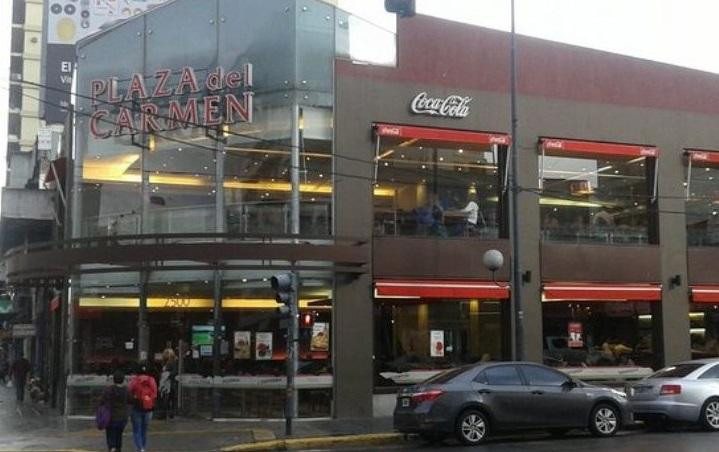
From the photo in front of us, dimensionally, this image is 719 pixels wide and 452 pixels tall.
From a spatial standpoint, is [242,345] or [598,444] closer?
[598,444]

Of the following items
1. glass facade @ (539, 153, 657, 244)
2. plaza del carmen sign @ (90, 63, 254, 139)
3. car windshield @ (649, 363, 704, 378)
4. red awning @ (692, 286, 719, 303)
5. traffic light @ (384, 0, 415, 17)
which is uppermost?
plaza del carmen sign @ (90, 63, 254, 139)

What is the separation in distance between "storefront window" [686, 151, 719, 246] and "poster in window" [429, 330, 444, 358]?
8103mm

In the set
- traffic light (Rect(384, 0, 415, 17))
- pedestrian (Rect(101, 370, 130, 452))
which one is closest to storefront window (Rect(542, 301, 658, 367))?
traffic light (Rect(384, 0, 415, 17))

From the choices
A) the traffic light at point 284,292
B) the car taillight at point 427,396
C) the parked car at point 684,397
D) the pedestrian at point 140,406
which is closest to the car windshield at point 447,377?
the car taillight at point 427,396

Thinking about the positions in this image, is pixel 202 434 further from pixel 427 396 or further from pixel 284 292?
pixel 427 396

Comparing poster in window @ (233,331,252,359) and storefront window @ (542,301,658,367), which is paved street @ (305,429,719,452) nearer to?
poster in window @ (233,331,252,359)

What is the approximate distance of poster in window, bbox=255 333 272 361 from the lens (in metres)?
19.5

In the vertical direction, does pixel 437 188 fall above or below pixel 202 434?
above

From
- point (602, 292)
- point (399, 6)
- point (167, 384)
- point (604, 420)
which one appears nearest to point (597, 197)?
Answer: point (602, 292)

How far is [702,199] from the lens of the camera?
24.1 meters

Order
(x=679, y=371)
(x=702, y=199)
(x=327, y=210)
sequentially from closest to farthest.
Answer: (x=679, y=371) < (x=327, y=210) < (x=702, y=199)

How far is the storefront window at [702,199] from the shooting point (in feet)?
77.5

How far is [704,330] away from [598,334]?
3.66 meters

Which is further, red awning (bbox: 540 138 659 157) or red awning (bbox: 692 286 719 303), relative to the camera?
red awning (bbox: 692 286 719 303)
